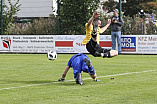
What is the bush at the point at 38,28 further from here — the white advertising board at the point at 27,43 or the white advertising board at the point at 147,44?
the white advertising board at the point at 147,44

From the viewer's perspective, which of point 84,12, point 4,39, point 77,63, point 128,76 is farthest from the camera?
point 84,12

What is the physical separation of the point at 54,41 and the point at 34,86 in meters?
15.5

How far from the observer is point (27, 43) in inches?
1040

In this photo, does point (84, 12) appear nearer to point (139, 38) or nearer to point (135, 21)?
point (135, 21)

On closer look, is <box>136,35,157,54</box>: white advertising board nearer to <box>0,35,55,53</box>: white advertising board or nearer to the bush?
<box>0,35,55,53</box>: white advertising board

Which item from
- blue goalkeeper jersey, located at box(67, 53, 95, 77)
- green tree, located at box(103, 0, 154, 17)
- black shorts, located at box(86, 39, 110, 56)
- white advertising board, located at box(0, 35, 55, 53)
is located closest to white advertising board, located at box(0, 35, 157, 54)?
white advertising board, located at box(0, 35, 55, 53)

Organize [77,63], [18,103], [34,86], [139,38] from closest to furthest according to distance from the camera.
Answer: [18,103]
[34,86]
[77,63]
[139,38]

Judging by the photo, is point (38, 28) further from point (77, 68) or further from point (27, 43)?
point (77, 68)

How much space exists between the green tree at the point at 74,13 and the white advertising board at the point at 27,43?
2.79m

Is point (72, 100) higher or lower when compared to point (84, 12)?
lower

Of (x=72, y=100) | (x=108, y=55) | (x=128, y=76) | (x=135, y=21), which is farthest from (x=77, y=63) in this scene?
(x=135, y=21)

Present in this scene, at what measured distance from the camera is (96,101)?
26.5ft

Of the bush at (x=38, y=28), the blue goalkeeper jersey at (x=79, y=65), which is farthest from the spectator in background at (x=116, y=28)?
the blue goalkeeper jersey at (x=79, y=65)

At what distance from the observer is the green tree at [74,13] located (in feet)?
93.9
